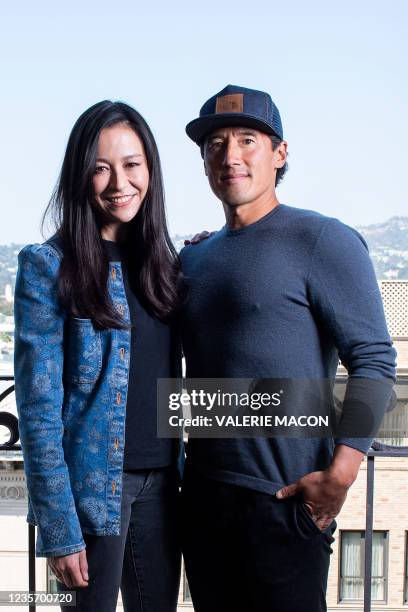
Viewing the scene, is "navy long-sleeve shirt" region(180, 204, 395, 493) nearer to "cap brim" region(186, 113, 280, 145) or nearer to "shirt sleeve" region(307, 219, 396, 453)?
"shirt sleeve" region(307, 219, 396, 453)

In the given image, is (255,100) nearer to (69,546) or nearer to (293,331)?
(293,331)

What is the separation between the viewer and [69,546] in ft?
5.05

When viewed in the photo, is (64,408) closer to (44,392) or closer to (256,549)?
(44,392)

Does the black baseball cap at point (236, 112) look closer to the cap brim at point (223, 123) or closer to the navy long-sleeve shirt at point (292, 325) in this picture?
the cap brim at point (223, 123)

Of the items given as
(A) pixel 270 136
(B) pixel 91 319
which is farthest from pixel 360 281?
(B) pixel 91 319

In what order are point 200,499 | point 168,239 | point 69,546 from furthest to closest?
point 168,239, point 200,499, point 69,546

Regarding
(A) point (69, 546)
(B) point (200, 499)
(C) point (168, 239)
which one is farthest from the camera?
(C) point (168, 239)

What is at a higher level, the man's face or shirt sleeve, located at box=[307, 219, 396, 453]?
the man's face

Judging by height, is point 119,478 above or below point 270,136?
below

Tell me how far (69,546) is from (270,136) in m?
0.90

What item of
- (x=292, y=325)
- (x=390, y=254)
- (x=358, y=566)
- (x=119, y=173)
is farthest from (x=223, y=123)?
(x=390, y=254)

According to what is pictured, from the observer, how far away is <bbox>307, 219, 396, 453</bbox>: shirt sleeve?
156 cm

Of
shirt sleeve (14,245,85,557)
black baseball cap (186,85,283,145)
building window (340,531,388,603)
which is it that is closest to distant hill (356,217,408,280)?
building window (340,531,388,603)

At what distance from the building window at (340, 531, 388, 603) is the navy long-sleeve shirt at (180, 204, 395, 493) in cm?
2168
